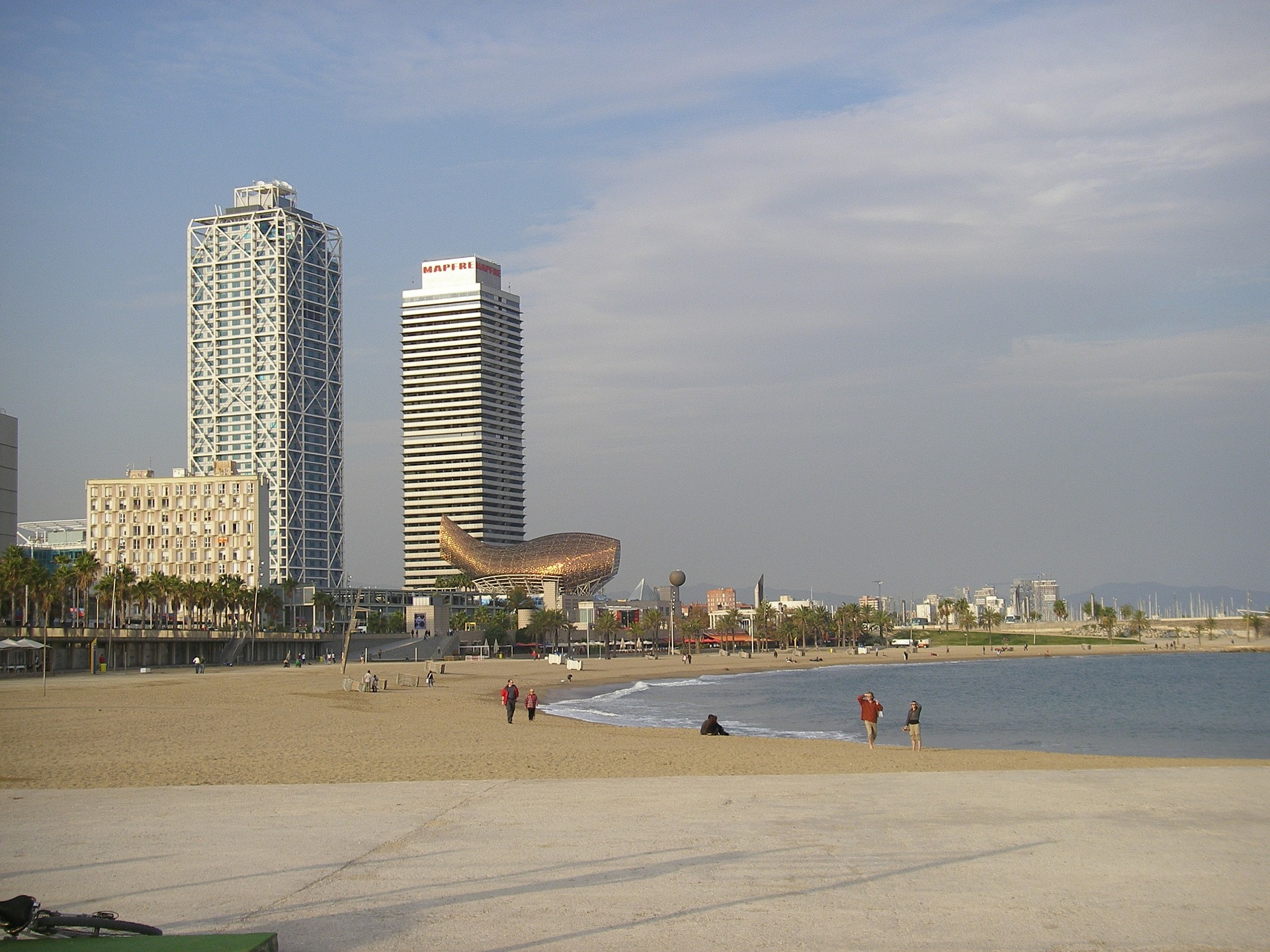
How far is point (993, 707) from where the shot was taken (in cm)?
4922

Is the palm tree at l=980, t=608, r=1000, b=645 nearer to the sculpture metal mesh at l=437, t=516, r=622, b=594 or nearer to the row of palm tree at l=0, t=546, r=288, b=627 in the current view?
the sculpture metal mesh at l=437, t=516, r=622, b=594

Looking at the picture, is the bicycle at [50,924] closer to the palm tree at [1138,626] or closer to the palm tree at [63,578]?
the palm tree at [63,578]

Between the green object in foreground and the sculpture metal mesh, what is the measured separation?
174m

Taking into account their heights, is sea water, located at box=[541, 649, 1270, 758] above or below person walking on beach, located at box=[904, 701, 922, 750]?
below

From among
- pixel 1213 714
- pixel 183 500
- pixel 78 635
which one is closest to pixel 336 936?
pixel 1213 714

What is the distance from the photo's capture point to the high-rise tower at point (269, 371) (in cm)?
18050

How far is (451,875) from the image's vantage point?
9.21 m

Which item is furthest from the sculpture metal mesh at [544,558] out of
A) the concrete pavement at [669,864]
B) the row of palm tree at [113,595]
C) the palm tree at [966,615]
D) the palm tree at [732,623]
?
the concrete pavement at [669,864]

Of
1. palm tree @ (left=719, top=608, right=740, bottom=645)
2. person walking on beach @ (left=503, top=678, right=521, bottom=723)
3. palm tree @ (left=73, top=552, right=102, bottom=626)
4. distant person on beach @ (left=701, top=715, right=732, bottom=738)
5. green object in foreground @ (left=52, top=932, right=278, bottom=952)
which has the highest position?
palm tree @ (left=73, top=552, right=102, bottom=626)

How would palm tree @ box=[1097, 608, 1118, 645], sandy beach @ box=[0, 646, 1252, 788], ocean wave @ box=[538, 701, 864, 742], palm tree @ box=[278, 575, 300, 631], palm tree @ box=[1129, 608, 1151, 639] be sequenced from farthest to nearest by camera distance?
1. palm tree @ box=[1129, 608, 1151, 639]
2. palm tree @ box=[1097, 608, 1118, 645]
3. palm tree @ box=[278, 575, 300, 631]
4. ocean wave @ box=[538, 701, 864, 742]
5. sandy beach @ box=[0, 646, 1252, 788]

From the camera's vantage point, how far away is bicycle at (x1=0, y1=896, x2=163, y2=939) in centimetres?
545

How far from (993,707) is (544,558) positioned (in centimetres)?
13612

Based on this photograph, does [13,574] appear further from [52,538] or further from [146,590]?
[52,538]

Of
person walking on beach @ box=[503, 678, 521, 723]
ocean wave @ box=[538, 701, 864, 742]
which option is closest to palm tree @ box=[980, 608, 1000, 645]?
ocean wave @ box=[538, 701, 864, 742]
